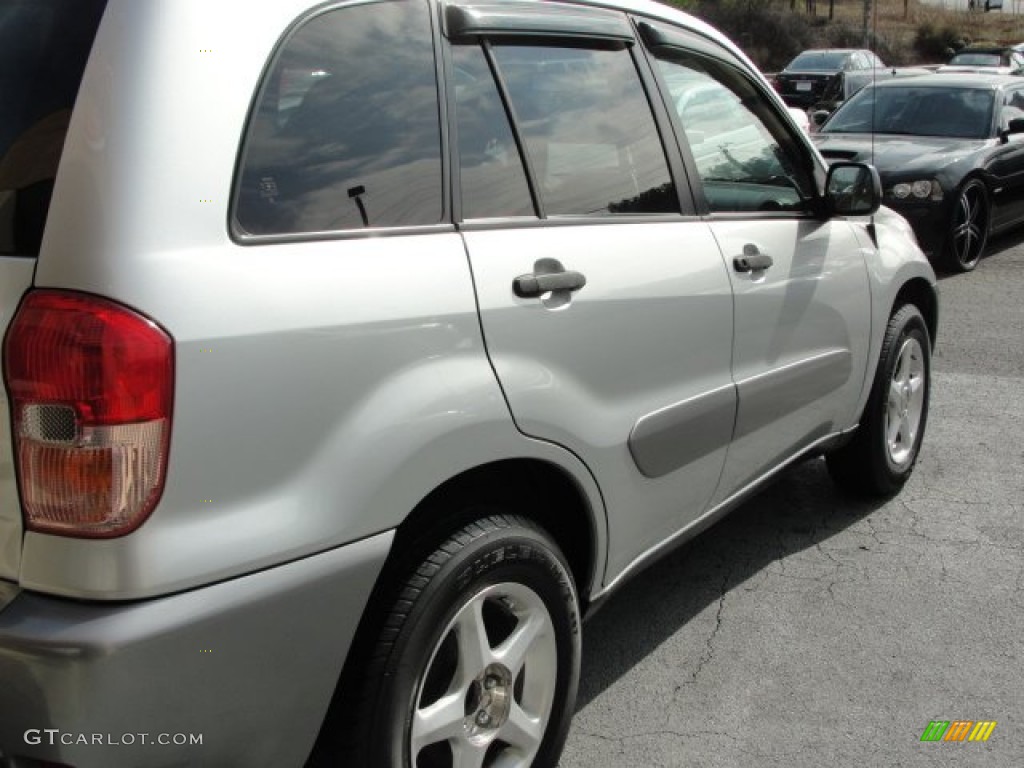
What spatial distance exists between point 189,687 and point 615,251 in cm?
146

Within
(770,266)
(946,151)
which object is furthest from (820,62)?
(770,266)

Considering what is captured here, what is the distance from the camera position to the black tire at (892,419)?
4.30 m

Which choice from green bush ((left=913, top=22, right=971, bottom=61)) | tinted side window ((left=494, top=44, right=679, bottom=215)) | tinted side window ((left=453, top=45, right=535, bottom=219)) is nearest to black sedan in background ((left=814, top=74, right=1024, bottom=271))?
tinted side window ((left=494, top=44, right=679, bottom=215))

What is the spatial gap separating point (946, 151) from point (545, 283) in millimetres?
8144

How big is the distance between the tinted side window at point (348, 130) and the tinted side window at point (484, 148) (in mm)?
93

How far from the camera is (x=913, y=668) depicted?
3.33 metres

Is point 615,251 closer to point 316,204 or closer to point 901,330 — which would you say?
point 316,204

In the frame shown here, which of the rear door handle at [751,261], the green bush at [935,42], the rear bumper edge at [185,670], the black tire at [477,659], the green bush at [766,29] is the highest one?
the rear door handle at [751,261]

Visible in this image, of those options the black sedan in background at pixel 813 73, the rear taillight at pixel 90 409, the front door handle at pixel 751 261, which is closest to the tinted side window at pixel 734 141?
the front door handle at pixel 751 261

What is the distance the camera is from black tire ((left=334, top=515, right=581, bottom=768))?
2133 millimetres

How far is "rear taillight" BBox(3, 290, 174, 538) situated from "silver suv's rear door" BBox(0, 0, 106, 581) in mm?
55

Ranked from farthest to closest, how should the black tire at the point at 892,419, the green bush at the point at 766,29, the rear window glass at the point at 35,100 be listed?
the green bush at the point at 766,29 < the black tire at the point at 892,419 < the rear window glass at the point at 35,100

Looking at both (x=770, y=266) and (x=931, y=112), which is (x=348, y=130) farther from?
(x=931, y=112)

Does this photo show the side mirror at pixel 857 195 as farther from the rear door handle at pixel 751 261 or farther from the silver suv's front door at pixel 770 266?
the rear door handle at pixel 751 261
